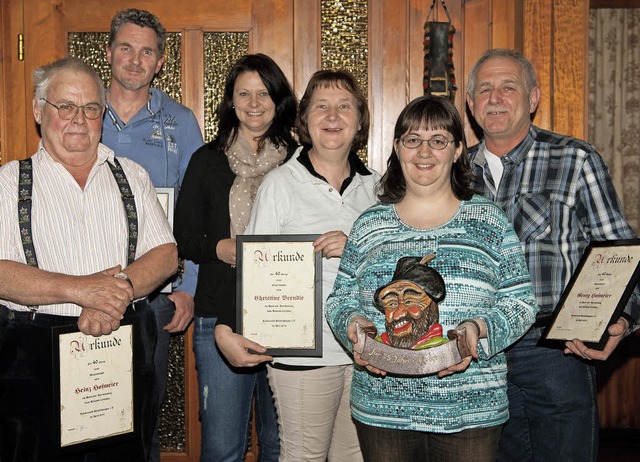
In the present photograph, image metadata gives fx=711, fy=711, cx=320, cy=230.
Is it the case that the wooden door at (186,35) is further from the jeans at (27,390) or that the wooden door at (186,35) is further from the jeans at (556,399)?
the jeans at (556,399)

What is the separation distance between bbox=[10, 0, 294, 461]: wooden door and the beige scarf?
0.80m

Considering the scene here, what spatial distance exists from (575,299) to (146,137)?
69.5 inches

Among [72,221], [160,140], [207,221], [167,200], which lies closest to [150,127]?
[160,140]

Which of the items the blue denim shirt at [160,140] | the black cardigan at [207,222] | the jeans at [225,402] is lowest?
the jeans at [225,402]

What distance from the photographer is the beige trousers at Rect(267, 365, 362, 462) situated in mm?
2365

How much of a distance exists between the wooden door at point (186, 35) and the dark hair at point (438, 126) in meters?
1.42

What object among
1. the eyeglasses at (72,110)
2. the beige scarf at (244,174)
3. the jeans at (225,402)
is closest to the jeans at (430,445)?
the jeans at (225,402)

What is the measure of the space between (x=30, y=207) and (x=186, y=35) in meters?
1.52

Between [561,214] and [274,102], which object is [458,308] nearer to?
[561,214]

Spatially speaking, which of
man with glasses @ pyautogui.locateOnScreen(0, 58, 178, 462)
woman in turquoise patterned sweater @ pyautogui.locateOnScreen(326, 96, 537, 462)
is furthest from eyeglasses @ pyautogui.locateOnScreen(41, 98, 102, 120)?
woman in turquoise patterned sweater @ pyautogui.locateOnScreen(326, 96, 537, 462)

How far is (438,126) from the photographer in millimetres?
2092

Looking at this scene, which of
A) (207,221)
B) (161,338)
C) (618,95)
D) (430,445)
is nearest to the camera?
(430,445)

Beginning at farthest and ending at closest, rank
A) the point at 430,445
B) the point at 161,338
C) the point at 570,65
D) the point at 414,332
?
the point at 570,65
the point at 161,338
the point at 430,445
the point at 414,332

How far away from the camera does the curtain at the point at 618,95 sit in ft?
15.7
